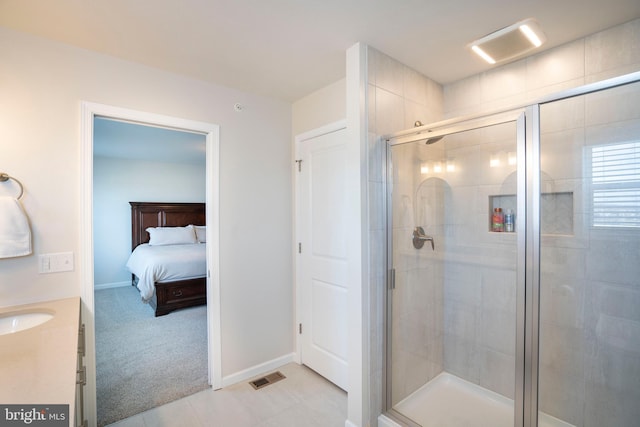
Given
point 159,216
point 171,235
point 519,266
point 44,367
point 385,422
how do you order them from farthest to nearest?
point 159,216, point 171,235, point 385,422, point 519,266, point 44,367

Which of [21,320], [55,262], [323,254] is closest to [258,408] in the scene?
[323,254]

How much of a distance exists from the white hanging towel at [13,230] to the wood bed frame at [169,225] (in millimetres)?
2572

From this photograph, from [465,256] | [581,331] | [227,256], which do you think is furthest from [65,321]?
[581,331]

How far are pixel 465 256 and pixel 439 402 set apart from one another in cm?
106

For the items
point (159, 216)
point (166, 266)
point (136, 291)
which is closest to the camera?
point (166, 266)

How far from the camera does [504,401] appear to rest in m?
1.97

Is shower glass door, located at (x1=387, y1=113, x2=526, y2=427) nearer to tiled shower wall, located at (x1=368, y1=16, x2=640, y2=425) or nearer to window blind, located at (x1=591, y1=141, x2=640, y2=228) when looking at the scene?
tiled shower wall, located at (x1=368, y1=16, x2=640, y2=425)

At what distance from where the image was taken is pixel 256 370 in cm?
257

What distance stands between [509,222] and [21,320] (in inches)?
113

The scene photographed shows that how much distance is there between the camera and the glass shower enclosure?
4.97ft

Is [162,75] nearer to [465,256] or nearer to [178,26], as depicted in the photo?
[178,26]

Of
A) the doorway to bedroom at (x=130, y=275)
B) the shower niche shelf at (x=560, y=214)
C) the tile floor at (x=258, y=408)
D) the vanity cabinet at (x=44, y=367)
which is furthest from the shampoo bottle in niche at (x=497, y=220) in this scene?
the vanity cabinet at (x=44, y=367)

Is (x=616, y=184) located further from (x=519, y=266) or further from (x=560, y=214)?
(x=519, y=266)

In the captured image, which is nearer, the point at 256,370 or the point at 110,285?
the point at 256,370
